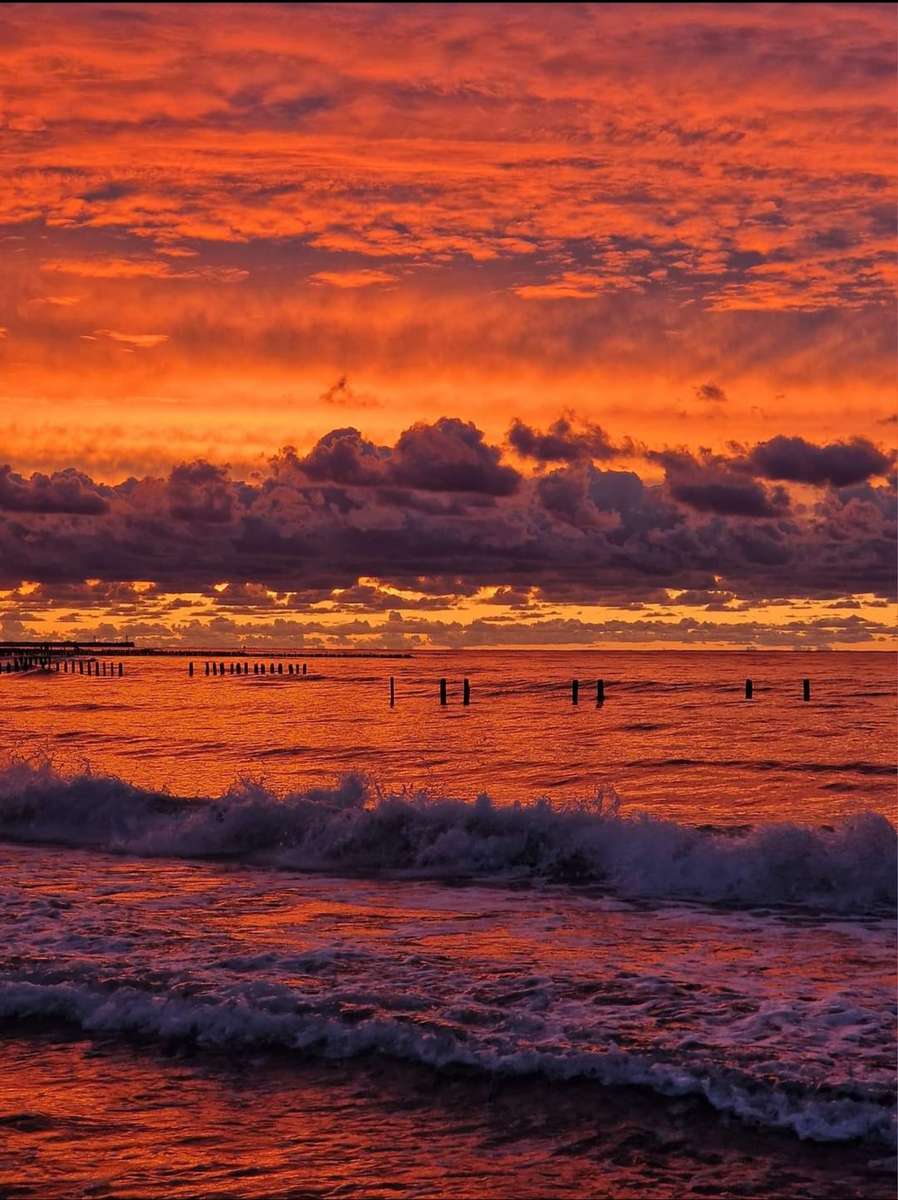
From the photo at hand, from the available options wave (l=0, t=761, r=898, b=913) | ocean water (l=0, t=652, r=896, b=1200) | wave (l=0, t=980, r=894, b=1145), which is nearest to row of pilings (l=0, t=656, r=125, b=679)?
wave (l=0, t=761, r=898, b=913)

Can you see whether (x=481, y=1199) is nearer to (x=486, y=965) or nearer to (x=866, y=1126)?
(x=866, y=1126)

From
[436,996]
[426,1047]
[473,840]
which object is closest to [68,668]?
[473,840]

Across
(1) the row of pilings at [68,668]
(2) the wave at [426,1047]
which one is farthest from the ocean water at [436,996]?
(1) the row of pilings at [68,668]

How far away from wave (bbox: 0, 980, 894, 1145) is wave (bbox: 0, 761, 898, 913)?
820 centimetres

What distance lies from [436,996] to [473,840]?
10.0 metres

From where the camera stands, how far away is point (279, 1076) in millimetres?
9641

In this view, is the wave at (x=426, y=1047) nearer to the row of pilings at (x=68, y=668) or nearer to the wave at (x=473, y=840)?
the wave at (x=473, y=840)

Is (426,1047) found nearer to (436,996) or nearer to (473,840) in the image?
(436,996)

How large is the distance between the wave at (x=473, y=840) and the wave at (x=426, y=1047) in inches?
323

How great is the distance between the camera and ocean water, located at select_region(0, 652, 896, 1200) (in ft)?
26.1

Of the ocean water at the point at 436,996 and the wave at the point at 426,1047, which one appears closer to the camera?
the ocean water at the point at 436,996

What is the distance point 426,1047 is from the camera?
10008 millimetres

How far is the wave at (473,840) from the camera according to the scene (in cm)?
1819

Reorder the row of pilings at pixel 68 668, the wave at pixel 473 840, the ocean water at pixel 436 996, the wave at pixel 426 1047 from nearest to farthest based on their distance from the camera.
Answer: the ocean water at pixel 436 996
the wave at pixel 426 1047
the wave at pixel 473 840
the row of pilings at pixel 68 668
